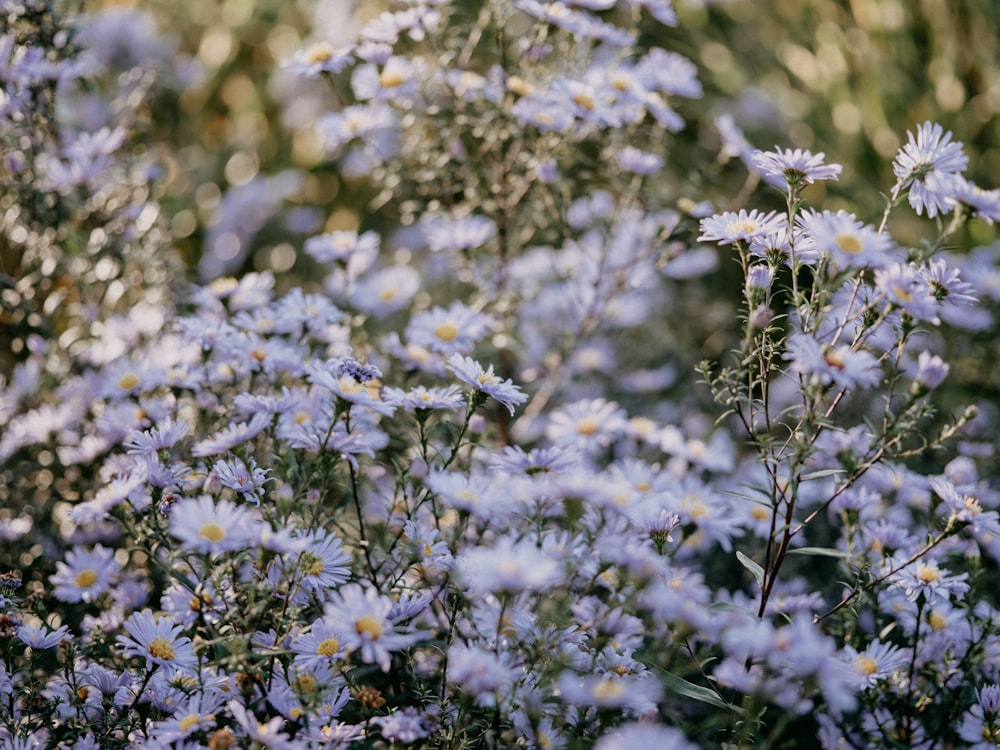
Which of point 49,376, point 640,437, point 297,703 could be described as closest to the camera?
point 297,703

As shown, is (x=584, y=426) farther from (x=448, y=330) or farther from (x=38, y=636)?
(x=38, y=636)

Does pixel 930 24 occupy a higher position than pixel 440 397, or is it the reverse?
pixel 930 24

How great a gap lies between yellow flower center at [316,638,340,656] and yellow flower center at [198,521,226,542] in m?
0.25

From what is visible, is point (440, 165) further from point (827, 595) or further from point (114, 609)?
point (827, 595)

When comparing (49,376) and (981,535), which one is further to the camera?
(49,376)

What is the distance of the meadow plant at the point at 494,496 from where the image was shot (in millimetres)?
1121

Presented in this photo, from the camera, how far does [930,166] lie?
1.24 meters

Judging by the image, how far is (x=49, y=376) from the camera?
6.82 feet

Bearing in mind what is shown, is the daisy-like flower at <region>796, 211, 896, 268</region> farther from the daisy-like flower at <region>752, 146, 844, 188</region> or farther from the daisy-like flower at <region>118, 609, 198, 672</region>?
the daisy-like flower at <region>118, 609, 198, 672</region>

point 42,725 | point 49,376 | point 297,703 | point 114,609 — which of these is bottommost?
point 42,725

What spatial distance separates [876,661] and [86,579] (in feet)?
4.50

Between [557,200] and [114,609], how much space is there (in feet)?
4.19

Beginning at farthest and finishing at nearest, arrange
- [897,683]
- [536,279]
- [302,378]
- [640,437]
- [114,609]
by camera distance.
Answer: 1. [536,279]
2. [640,437]
3. [302,378]
4. [114,609]
5. [897,683]

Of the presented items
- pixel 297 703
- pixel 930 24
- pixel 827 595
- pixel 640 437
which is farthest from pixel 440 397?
pixel 930 24
